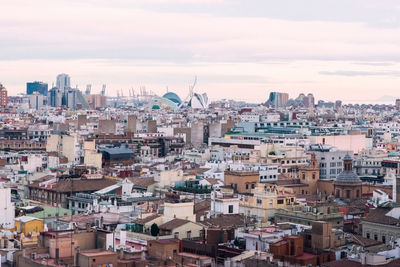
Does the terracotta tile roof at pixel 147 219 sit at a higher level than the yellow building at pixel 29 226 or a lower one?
higher

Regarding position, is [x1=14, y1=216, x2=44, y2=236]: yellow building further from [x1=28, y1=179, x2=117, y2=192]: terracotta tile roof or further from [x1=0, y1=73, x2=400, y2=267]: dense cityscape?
[x1=28, y1=179, x2=117, y2=192]: terracotta tile roof

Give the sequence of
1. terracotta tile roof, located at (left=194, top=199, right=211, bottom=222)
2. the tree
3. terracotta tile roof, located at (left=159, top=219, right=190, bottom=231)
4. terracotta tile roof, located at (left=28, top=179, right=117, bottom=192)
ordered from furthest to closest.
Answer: terracotta tile roof, located at (left=28, top=179, right=117, bottom=192) < terracotta tile roof, located at (left=194, top=199, right=211, bottom=222) < terracotta tile roof, located at (left=159, top=219, right=190, bottom=231) < the tree

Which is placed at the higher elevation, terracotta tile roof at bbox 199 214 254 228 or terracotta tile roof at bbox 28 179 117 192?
terracotta tile roof at bbox 28 179 117 192

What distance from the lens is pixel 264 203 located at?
55.9m

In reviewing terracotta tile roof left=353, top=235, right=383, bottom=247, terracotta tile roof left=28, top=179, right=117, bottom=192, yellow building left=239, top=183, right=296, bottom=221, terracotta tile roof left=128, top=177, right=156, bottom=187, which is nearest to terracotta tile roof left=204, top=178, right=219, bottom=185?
terracotta tile roof left=128, top=177, right=156, bottom=187

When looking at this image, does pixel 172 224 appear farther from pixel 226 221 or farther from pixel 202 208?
pixel 202 208

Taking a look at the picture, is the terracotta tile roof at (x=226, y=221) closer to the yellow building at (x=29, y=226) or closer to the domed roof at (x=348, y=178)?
the yellow building at (x=29, y=226)

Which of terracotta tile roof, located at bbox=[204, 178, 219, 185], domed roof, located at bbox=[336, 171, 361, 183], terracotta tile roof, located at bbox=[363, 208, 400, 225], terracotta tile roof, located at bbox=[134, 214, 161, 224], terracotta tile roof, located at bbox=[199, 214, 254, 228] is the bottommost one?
terracotta tile roof, located at bbox=[199, 214, 254, 228]

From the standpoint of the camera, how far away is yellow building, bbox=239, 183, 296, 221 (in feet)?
183

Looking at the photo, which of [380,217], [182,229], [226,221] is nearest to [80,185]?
A: [226,221]

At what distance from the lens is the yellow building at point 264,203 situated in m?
55.7

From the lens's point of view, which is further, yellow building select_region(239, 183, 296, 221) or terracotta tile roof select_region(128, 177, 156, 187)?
terracotta tile roof select_region(128, 177, 156, 187)

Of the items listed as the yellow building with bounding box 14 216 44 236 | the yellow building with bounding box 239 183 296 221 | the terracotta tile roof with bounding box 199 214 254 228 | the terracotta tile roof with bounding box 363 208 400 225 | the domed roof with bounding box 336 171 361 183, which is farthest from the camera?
the domed roof with bounding box 336 171 361 183

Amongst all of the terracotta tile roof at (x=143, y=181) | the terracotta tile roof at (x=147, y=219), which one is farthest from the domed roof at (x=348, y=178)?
the terracotta tile roof at (x=147, y=219)
